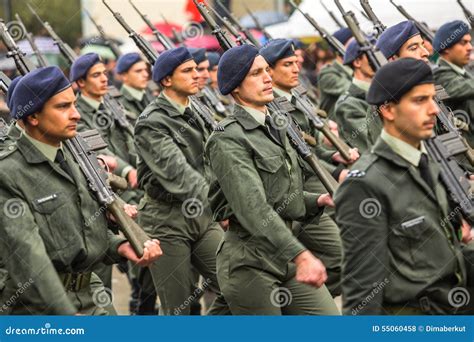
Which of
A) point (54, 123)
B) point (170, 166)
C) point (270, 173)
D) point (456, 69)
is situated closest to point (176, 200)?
point (170, 166)

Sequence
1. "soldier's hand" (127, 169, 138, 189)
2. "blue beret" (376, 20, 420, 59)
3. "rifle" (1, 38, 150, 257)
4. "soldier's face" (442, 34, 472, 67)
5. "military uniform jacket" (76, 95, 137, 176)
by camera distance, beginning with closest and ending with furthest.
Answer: "rifle" (1, 38, 150, 257), "blue beret" (376, 20, 420, 59), "soldier's hand" (127, 169, 138, 189), "soldier's face" (442, 34, 472, 67), "military uniform jacket" (76, 95, 137, 176)

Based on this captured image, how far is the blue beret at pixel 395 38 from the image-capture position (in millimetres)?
8750

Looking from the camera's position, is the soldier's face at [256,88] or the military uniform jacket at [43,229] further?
the soldier's face at [256,88]

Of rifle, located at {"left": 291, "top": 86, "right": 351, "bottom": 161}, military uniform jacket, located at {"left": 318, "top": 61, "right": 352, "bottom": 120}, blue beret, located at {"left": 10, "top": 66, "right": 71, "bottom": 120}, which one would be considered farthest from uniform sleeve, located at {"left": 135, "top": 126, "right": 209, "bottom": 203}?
military uniform jacket, located at {"left": 318, "top": 61, "right": 352, "bottom": 120}

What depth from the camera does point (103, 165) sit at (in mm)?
7184

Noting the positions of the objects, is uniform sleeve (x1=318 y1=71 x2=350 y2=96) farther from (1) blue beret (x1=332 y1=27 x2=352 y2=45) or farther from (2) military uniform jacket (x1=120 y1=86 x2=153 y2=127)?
(2) military uniform jacket (x1=120 y1=86 x2=153 y2=127)

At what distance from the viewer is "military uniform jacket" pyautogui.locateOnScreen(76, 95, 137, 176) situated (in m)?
11.0

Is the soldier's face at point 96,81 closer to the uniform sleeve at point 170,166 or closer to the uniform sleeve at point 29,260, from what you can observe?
the uniform sleeve at point 170,166

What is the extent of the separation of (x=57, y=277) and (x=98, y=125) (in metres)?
5.25

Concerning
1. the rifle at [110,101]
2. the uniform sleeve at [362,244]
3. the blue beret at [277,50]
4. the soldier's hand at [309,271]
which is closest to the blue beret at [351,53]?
the blue beret at [277,50]

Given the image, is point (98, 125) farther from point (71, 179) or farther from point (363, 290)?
point (363, 290)

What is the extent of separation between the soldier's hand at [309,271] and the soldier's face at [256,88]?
4.17 feet

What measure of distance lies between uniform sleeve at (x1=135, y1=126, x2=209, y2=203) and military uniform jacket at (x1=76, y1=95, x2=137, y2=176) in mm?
2152

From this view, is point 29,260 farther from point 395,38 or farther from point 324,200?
point 395,38
